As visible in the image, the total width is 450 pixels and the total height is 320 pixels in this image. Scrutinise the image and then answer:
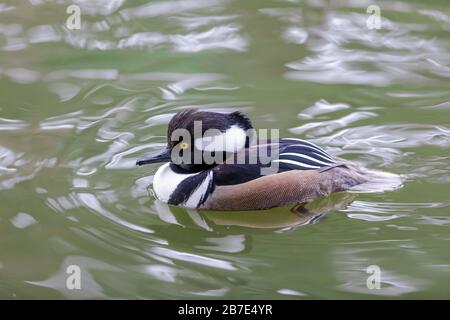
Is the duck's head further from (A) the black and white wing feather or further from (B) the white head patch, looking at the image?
(A) the black and white wing feather

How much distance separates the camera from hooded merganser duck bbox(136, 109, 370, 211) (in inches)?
265

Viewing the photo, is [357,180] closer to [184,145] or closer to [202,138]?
[202,138]

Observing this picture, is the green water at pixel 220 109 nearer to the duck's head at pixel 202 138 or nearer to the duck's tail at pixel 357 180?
the duck's tail at pixel 357 180

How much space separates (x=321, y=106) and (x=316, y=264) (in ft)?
8.45

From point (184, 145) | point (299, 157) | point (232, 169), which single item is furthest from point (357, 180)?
point (184, 145)

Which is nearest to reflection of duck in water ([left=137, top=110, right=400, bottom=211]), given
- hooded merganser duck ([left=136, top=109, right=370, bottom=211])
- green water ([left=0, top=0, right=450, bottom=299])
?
hooded merganser duck ([left=136, top=109, right=370, bottom=211])

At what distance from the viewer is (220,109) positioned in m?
8.30

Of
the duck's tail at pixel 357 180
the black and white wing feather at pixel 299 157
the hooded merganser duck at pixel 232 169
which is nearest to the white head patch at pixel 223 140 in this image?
the hooded merganser duck at pixel 232 169

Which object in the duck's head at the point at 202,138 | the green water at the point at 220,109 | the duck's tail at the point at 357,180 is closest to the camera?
the green water at the point at 220,109

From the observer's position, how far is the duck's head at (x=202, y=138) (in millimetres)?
6715

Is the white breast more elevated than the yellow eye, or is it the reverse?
the yellow eye

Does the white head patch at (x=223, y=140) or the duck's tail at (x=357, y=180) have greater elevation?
the white head patch at (x=223, y=140)

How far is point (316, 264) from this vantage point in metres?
6.08
